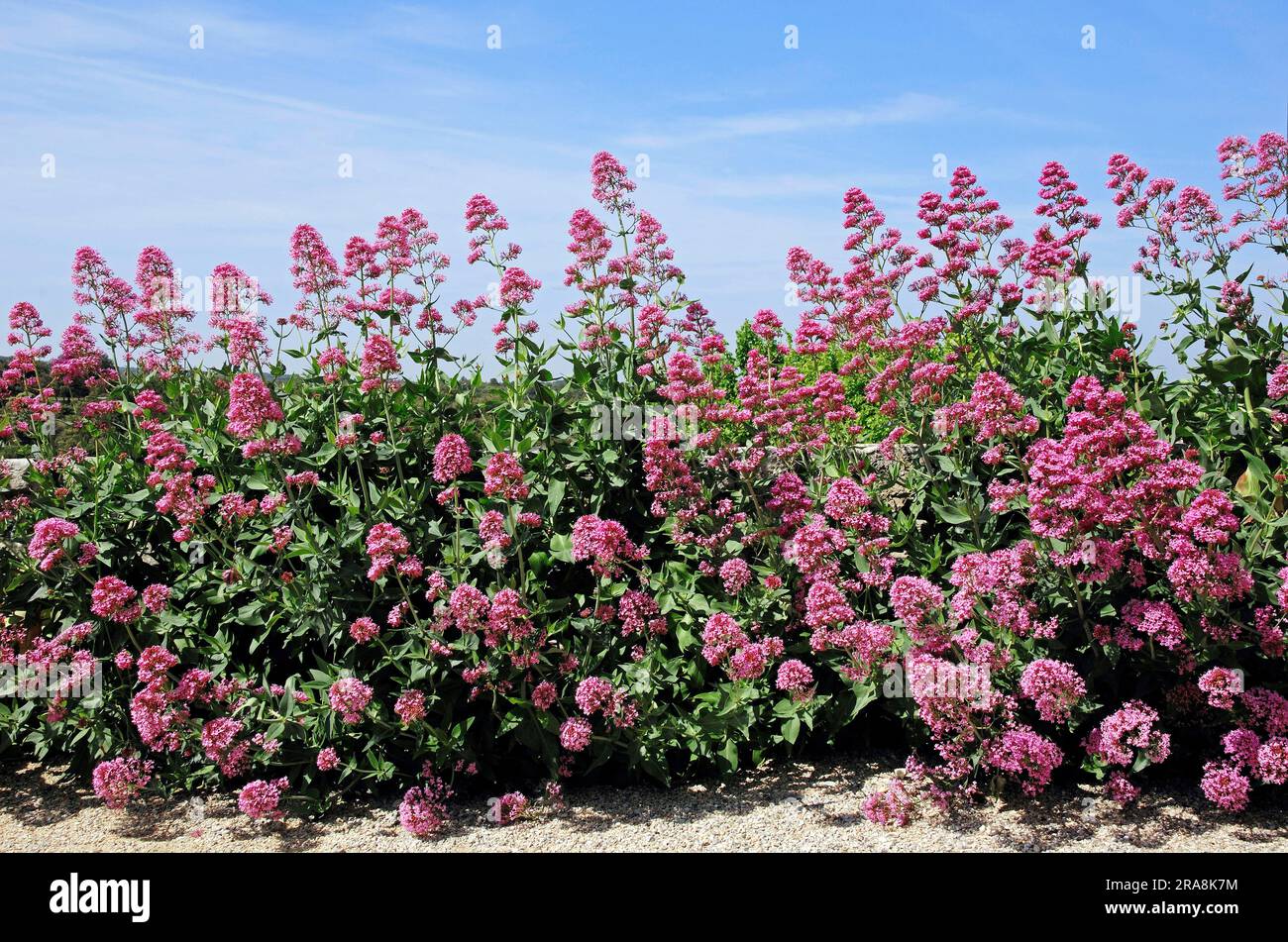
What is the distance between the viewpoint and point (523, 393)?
18.3 feet

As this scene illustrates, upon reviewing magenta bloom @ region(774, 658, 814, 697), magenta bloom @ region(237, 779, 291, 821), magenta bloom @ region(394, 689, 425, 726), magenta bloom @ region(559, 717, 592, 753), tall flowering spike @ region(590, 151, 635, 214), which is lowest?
magenta bloom @ region(237, 779, 291, 821)

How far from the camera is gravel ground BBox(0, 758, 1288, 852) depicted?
14.1 feet

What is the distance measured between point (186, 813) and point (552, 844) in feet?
6.84

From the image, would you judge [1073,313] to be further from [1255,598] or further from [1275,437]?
[1255,598]

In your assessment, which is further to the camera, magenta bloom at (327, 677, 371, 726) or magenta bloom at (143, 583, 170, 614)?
magenta bloom at (143, 583, 170, 614)

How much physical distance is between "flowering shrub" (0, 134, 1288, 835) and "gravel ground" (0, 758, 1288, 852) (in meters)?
0.14

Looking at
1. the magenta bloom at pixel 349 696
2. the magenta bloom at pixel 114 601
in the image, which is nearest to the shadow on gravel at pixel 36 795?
the magenta bloom at pixel 114 601

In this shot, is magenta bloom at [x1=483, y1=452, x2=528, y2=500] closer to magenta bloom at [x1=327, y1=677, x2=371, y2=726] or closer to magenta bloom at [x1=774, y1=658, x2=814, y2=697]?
magenta bloom at [x1=327, y1=677, x2=371, y2=726]

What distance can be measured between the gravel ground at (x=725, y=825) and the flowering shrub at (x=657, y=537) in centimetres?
14

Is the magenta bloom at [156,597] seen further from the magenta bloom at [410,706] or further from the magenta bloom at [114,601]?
the magenta bloom at [410,706]

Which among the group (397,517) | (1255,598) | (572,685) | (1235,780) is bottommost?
(1235,780)

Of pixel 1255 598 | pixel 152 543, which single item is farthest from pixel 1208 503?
pixel 152 543

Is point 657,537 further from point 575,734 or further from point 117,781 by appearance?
point 117,781

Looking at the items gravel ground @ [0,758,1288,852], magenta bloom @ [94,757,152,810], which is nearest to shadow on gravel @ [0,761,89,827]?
gravel ground @ [0,758,1288,852]
